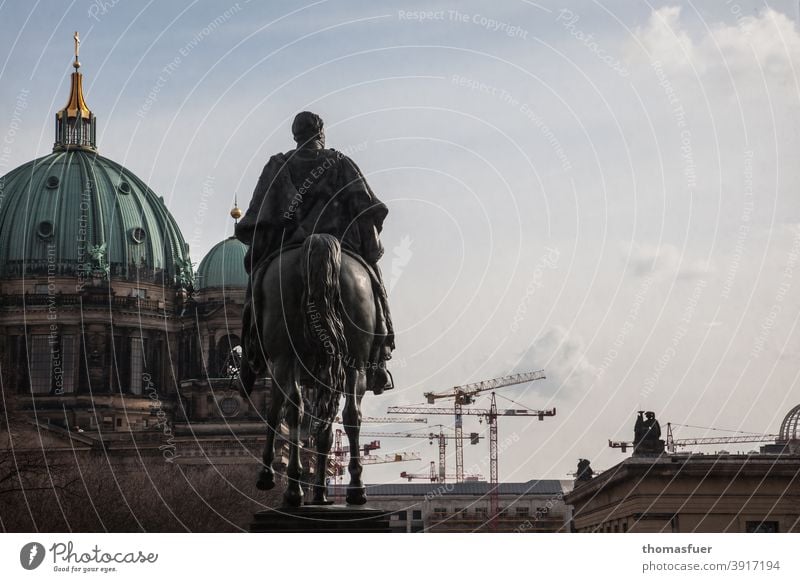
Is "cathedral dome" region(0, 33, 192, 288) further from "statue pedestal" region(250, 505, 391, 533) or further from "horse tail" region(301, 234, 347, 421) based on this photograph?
"statue pedestal" region(250, 505, 391, 533)

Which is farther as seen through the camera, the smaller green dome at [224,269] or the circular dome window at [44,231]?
the smaller green dome at [224,269]

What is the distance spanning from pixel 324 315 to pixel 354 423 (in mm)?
1442

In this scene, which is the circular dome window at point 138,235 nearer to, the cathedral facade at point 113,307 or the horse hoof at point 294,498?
the cathedral facade at point 113,307

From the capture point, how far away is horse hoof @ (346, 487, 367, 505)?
21.6 meters

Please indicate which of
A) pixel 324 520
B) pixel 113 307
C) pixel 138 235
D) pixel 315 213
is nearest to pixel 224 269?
pixel 138 235

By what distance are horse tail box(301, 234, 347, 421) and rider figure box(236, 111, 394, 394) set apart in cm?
74

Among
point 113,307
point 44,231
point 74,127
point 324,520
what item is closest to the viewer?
point 324,520

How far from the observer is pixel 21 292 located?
13650 centimetres

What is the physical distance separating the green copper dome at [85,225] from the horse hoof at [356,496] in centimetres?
11861

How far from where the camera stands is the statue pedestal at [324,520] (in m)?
20.8

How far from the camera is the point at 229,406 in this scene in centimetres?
13775

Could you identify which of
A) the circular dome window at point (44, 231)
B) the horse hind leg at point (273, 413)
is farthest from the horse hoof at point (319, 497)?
the circular dome window at point (44, 231)

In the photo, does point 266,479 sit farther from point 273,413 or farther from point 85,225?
point 85,225

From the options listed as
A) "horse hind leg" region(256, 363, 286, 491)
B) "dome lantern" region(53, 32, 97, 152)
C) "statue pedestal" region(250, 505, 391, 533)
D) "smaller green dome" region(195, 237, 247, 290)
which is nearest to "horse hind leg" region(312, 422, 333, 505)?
"statue pedestal" region(250, 505, 391, 533)
